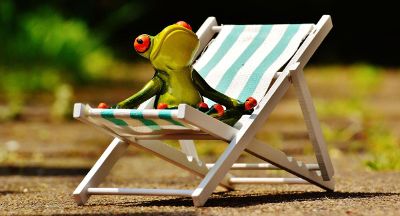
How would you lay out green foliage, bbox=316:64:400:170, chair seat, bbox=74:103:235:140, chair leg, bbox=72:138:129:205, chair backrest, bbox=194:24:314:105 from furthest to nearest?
green foliage, bbox=316:64:400:170, chair backrest, bbox=194:24:314:105, chair leg, bbox=72:138:129:205, chair seat, bbox=74:103:235:140

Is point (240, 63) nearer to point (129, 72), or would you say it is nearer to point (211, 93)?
point (211, 93)

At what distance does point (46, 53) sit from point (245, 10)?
22.4 feet

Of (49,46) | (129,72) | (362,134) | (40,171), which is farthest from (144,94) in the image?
(129,72)

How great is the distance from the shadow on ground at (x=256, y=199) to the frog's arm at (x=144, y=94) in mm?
458

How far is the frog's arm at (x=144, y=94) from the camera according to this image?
445 centimetres

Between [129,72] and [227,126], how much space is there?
35.5ft

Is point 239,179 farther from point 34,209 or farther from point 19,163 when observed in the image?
point 19,163

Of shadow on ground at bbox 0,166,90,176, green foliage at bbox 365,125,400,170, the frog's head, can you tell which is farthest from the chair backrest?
shadow on ground at bbox 0,166,90,176

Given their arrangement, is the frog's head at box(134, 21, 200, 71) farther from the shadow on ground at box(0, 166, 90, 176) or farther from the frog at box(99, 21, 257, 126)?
the shadow on ground at box(0, 166, 90, 176)

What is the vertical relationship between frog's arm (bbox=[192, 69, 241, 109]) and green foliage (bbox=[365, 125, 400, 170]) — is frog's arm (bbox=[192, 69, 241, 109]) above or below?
below

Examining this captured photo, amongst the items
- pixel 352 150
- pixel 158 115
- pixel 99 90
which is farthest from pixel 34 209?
pixel 99 90

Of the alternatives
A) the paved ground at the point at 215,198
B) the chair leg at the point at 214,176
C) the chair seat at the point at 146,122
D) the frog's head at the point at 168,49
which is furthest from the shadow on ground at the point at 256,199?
the frog's head at the point at 168,49

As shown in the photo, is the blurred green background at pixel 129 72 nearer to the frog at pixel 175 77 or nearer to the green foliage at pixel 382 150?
the green foliage at pixel 382 150

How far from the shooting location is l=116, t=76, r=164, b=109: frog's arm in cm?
445
